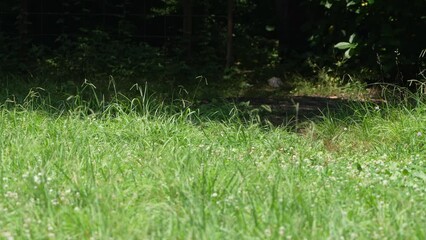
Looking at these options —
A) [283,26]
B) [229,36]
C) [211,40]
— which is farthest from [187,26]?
[283,26]

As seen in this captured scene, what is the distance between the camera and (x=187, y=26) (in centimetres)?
1139

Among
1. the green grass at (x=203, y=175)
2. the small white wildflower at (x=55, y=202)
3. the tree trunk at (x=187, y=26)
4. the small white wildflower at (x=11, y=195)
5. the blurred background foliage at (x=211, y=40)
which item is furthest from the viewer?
the tree trunk at (x=187, y=26)

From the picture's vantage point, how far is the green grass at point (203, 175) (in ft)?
11.4

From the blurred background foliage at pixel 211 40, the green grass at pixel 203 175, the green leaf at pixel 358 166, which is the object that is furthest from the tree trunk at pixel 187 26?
the green leaf at pixel 358 166

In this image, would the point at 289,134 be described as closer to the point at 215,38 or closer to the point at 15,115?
the point at 15,115

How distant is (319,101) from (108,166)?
460cm

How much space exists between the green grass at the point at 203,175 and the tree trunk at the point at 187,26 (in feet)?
15.6

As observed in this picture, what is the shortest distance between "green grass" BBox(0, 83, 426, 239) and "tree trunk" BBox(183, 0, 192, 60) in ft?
15.6

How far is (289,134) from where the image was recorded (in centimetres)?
609

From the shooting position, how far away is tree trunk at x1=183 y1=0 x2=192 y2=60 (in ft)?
37.0

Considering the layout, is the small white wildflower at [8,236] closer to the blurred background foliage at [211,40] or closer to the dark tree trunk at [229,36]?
the blurred background foliage at [211,40]

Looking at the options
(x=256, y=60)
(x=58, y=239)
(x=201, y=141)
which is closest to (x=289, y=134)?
(x=201, y=141)

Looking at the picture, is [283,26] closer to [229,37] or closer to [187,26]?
[229,37]

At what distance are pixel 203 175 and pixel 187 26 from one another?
24.8 feet
